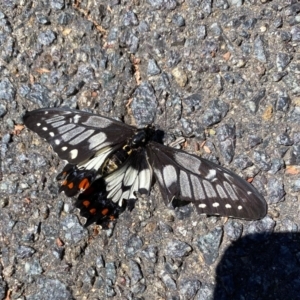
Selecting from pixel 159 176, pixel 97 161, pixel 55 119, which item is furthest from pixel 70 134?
pixel 159 176

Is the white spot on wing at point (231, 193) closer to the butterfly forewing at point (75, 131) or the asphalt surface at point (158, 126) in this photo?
the asphalt surface at point (158, 126)

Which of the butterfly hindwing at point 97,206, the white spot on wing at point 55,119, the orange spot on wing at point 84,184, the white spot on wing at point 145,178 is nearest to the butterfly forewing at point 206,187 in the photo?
the white spot on wing at point 145,178

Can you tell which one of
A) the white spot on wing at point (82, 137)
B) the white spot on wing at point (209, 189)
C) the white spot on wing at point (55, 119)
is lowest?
the white spot on wing at point (209, 189)

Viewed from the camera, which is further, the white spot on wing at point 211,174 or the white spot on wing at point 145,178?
the white spot on wing at point 145,178

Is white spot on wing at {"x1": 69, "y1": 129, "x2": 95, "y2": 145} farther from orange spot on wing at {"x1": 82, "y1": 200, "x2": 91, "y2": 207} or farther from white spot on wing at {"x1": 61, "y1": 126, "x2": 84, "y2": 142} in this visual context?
orange spot on wing at {"x1": 82, "y1": 200, "x2": 91, "y2": 207}

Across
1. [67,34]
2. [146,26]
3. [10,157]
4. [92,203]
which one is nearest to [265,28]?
[146,26]

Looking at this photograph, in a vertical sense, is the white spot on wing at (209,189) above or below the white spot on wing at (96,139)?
below

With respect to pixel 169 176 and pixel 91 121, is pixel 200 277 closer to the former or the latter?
pixel 169 176
